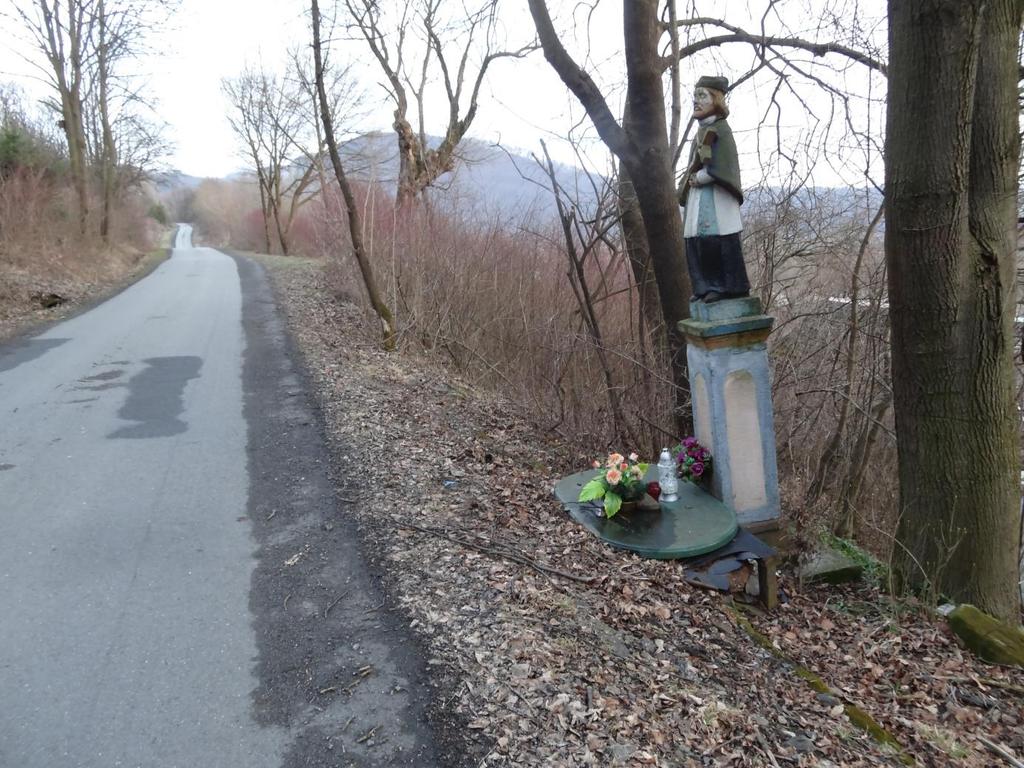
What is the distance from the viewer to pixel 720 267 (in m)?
5.46

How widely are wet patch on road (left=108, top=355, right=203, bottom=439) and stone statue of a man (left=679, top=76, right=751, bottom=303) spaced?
5236 millimetres

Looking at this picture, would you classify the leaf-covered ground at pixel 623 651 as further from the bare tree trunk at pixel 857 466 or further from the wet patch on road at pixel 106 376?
the wet patch on road at pixel 106 376

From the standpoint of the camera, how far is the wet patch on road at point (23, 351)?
995cm

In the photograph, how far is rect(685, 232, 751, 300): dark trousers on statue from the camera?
5426 millimetres

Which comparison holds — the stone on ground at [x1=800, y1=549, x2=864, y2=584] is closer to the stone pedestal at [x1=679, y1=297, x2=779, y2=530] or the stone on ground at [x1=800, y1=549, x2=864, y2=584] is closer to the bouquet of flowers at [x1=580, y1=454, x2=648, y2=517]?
the stone pedestal at [x1=679, y1=297, x2=779, y2=530]

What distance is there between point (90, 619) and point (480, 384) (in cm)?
774

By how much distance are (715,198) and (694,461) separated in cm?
203

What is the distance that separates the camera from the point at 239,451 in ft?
22.3

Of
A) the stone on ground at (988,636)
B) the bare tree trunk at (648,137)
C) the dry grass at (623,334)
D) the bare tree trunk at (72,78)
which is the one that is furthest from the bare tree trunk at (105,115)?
the stone on ground at (988,636)

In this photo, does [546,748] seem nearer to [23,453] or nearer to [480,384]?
[23,453]

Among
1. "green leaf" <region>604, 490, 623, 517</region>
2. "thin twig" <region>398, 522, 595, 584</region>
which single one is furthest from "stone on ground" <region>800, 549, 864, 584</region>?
"thin twig" <region>398, 522, 595, 584</region>

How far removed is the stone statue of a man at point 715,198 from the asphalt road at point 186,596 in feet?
10.6

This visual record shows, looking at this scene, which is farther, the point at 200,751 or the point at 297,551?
the point at 297,551

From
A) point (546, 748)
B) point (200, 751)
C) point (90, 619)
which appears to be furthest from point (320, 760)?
point (90, 619)
